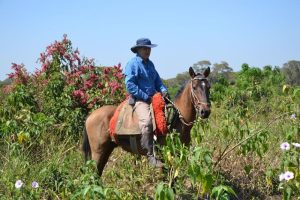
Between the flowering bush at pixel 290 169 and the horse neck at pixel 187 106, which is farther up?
the horse neck at pixel 187 106

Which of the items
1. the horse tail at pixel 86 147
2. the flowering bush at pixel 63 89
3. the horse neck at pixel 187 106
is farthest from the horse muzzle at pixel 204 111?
the flowering bush at pixel 63 89

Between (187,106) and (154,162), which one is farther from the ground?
(187,106)

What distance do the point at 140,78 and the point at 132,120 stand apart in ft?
2.10

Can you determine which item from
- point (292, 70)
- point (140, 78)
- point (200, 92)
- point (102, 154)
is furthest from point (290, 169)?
point (292, 70)

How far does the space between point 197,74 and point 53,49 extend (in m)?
4.57

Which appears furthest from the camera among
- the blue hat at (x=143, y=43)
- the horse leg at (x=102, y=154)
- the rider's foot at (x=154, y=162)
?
the horse leg at (x=102, y=154)

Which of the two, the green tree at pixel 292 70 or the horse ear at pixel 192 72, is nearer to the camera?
the horse ear at pixel 192 72

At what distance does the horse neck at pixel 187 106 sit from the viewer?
227 inches

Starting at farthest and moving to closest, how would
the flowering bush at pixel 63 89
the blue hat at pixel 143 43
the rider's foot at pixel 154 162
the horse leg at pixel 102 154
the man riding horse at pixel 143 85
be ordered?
1. the flowering bush at pixel 63 89
2. the horse leg at pixel 102 154
3. the blue hat at pixel 143 43
4. the man riding horse at pixel 143 85
5. the rider's foot at pixel 154 162

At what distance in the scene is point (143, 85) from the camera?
6.03 m

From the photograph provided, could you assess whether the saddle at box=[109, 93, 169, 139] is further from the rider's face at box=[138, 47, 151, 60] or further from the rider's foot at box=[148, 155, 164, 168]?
the rider's face at box=[138, 47, 151, 60]

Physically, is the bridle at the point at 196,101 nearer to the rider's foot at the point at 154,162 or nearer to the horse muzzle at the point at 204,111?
the horse muzzle at the point at 204,111

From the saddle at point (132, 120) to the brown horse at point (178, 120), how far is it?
132 mm

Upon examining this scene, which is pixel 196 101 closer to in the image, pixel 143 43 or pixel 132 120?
pixel 132 120
